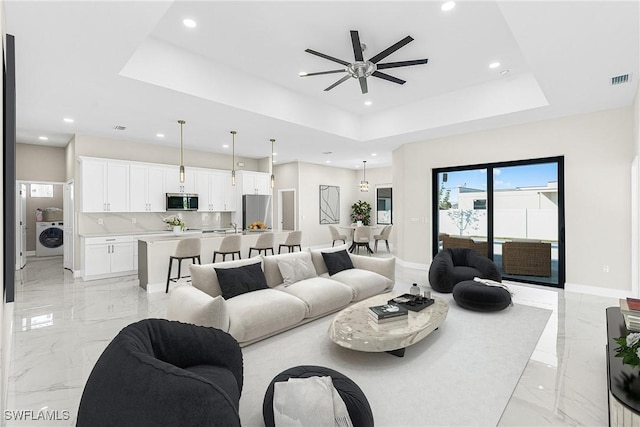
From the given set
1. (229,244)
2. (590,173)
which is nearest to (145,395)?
(229,244)

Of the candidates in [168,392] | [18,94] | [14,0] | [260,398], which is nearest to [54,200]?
[18,94]

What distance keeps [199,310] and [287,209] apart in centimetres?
804

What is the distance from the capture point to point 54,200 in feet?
30.4

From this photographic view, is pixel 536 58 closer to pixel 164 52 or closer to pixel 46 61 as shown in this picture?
pixel 164 52

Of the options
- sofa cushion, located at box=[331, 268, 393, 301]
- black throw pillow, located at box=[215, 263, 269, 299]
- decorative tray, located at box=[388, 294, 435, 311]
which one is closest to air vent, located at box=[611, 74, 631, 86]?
decorative tray, located at box=[388, 294, 435, 311]

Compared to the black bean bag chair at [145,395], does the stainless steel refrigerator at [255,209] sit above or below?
above

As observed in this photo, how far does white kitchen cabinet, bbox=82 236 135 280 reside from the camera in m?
6.01

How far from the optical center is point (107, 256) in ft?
20.4

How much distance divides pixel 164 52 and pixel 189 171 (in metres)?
4.01

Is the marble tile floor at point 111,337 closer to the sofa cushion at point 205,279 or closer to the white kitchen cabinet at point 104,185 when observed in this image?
the sofa cushion at point 205,279

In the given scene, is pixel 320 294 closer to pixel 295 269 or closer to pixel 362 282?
pixel 295 269

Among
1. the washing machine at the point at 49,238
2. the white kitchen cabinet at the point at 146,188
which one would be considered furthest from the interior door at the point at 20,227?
the white kitchen cabinet at the point at 146,188

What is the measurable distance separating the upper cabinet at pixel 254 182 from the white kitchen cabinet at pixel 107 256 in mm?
3119

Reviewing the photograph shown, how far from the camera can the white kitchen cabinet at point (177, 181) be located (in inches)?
289
